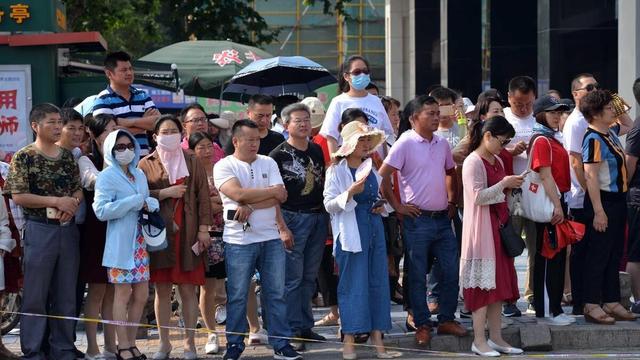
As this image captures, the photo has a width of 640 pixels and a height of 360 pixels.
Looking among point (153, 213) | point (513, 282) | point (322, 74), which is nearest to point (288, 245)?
point (153, 213)

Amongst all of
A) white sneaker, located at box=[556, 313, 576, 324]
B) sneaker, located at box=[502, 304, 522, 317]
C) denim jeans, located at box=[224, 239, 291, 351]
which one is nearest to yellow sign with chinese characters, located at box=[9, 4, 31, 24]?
denim jeans, located at box=[224, 239, 291, 351]

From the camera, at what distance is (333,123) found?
433 inches

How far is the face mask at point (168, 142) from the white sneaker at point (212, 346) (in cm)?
166

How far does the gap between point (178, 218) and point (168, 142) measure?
2.05 feet

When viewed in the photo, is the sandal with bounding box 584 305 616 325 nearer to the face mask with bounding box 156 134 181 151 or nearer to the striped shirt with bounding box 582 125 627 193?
the striped shirt with bounding box 582 125 627 193

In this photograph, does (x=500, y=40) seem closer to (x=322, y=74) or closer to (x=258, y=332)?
(x=322, y=74)

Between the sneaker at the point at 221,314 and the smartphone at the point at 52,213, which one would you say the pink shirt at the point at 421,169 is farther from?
the smartphone at the point at 52,213

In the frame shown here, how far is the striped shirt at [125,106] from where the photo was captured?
1078cm

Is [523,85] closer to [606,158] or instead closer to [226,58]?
[606,158]

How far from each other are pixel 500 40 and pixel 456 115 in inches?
410

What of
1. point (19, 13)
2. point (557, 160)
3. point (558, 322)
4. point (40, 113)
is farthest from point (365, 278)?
point (19, 13)

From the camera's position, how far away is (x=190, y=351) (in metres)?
10.1

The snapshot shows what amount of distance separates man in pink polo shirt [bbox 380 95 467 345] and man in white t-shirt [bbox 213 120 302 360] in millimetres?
1097

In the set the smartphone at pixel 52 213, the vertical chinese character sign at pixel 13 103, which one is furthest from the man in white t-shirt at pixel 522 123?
the vertical chinese character sign at pixel 13 103
